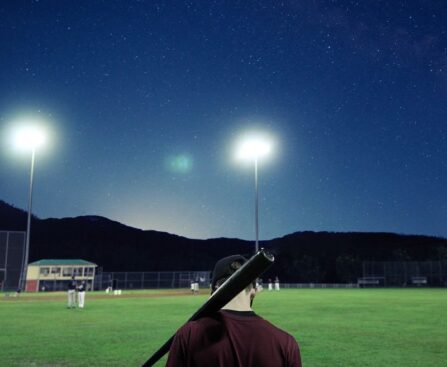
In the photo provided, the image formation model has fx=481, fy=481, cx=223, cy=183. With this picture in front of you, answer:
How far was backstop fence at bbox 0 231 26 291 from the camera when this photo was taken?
56906 millimetres

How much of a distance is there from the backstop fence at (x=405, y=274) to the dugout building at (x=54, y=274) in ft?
124

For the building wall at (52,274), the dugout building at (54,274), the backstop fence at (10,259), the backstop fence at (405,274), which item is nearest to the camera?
the backstop fence at (10,259)

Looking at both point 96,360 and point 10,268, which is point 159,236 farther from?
point 96,360

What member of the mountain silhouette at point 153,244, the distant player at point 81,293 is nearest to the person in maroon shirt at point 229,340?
the distant player at point 81,293

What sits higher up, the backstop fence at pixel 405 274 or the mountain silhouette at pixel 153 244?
the mountain silhouette at pixel 153 244

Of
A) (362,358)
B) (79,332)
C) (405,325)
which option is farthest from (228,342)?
(405,325)

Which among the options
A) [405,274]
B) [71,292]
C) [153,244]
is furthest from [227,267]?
[153,244]

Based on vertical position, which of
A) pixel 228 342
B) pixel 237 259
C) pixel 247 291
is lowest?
pixel 228 342

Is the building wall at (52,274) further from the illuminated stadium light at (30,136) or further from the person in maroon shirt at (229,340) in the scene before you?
the person in maroon shirt at (229,340)

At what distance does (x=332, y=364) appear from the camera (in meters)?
9.87

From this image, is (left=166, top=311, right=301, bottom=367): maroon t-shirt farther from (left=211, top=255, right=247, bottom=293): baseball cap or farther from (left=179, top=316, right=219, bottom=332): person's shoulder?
(left=211, top=255, right=247, bottom=293): baseball cap

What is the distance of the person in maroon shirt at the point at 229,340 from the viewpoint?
8.78 ft

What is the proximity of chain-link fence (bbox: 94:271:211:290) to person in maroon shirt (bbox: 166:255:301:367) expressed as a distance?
200 feet

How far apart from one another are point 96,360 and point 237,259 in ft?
28.5
